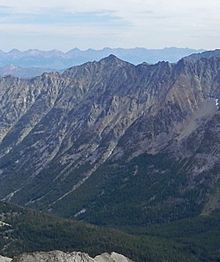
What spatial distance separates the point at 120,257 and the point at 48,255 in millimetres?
29435

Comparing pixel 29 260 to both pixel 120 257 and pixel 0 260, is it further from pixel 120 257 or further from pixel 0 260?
pixel 0 260

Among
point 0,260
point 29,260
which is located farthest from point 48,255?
point 0,260

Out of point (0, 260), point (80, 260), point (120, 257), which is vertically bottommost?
point (0, 260)

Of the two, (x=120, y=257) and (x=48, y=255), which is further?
(x=120, y=257)

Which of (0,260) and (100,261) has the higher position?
(100,261)

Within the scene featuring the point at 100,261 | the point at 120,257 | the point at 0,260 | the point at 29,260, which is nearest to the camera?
the point at 29,260

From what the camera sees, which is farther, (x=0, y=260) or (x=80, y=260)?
(x=0, y=260)

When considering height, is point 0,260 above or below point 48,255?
below

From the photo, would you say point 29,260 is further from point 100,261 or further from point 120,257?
point 120,257

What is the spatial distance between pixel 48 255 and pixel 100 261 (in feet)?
63.6

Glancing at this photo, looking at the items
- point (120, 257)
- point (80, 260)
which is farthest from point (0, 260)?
point (80, 260)

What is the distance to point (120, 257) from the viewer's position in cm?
12131

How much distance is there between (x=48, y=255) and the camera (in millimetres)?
94688

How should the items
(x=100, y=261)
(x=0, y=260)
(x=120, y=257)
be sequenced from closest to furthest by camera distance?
(x=100, y=261) < (x=120, y=257) < (x=0, y=260)
